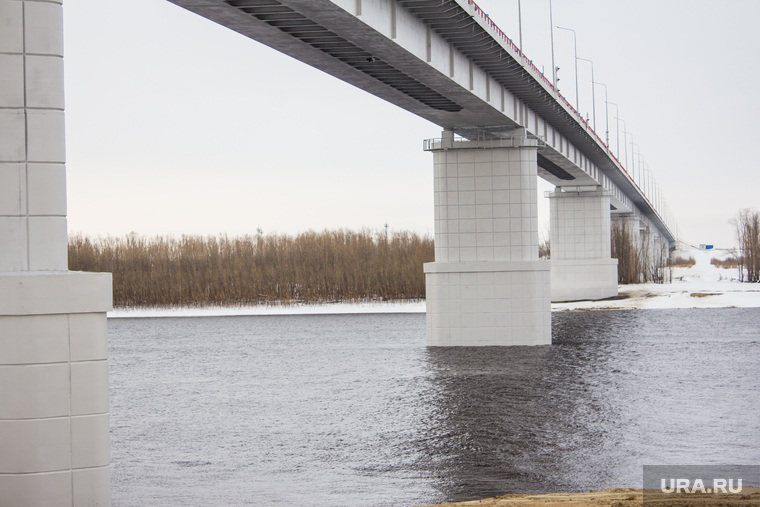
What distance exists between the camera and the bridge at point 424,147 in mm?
9930

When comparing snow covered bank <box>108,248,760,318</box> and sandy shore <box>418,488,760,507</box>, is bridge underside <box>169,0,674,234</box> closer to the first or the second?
sandy shore <box>418,488,760,507</box>

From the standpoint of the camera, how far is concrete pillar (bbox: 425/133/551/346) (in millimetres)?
33062

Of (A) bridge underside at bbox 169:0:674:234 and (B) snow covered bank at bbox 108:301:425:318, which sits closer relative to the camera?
(A) bridge underside at bbox 169:0:674:234

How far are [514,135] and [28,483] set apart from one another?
26292 millimetres

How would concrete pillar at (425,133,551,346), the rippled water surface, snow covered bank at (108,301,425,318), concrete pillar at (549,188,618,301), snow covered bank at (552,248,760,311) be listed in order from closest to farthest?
the rippled water surface → concrete pillar at (425,133,551,346) → snow covered bank at (552,248,760,311) → concrete pillar at (549,188,618,301) → snow covered bank at (108,301,425,318)

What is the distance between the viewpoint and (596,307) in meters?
56.3

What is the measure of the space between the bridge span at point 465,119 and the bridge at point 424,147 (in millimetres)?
61

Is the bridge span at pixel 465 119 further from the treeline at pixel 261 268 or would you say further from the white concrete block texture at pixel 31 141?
the treeline at pixel 261 268

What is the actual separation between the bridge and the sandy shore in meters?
4.24

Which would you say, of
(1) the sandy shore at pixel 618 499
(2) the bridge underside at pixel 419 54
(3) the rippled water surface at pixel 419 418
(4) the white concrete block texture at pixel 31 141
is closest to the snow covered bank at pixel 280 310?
(2) the bridge underside at pixel 419 54

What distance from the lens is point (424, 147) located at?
33.9 meters

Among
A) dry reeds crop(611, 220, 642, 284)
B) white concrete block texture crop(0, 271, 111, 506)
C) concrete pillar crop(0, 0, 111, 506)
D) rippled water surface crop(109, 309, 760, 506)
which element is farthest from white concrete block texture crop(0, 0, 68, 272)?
dry reeds crop(611, 220, 642, 284)

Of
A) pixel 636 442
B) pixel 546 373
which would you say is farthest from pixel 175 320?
pixel 636 442

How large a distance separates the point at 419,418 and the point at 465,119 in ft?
55.5
